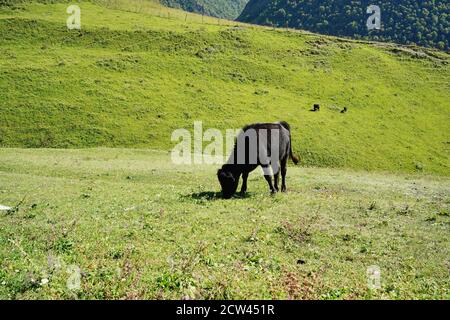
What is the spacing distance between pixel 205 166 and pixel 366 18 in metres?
139

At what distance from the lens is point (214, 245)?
11.8 meters

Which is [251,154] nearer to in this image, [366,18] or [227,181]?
[227,181]

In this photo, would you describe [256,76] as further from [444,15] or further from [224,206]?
[444,15]

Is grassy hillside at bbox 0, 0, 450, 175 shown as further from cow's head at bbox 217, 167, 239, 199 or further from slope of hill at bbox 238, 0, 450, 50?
slope of hill at bbox 238, 0, 450, 50

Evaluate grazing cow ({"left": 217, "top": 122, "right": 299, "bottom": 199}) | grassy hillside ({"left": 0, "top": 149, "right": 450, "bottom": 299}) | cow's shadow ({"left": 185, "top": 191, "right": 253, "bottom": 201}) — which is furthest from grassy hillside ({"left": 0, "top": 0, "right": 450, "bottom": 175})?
grassy hillside ({"left": 0, "top": 149, "right": 450, "bottom": 299})

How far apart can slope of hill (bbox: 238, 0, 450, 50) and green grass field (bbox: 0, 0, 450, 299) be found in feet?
169

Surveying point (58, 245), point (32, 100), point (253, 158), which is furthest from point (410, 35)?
point (58, 245)

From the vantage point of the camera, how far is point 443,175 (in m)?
47.4

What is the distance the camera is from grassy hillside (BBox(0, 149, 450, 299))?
8.86 m

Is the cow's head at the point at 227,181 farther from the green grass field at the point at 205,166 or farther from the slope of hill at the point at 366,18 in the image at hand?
the slope of hill at the point at 366,18

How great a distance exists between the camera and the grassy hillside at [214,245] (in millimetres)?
8859

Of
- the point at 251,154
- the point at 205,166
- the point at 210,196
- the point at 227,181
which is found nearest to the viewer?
the point at 227,181

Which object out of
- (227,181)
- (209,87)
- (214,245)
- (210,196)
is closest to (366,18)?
(209,87)

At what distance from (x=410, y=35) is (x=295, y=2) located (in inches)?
2336
